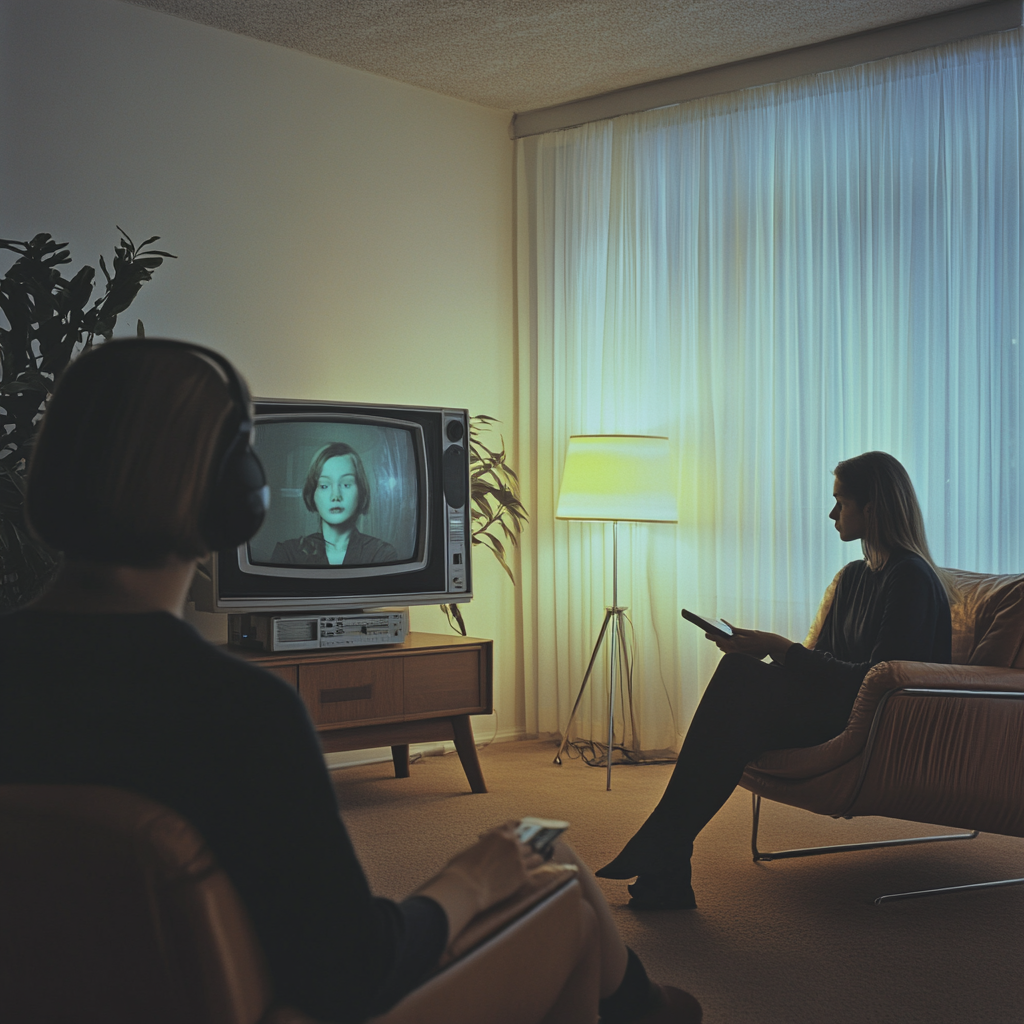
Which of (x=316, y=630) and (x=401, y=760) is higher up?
(x=316, y=630)

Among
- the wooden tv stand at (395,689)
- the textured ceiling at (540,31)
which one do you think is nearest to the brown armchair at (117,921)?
the wooden tv stand at (395,689)

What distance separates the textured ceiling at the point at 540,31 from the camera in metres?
3.62

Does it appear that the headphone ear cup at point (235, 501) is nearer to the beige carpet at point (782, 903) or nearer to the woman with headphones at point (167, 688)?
the woman with headphones at point (167, 688)

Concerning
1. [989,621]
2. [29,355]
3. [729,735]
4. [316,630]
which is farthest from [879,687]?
[29,355]

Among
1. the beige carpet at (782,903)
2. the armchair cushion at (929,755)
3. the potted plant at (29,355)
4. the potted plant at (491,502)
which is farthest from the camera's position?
the potted plant at (491,502)

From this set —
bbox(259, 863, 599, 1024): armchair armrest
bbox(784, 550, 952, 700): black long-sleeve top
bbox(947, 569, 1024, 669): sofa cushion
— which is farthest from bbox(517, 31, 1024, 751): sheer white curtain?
bbox(259, 863, 599, 1024): armchair armrest

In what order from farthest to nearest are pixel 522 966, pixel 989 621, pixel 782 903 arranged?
1. pixel 989 621
2. pixel 782 903
3. pixel 522 966

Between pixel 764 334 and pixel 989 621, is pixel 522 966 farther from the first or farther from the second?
pixel 764 334

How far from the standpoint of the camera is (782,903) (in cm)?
261

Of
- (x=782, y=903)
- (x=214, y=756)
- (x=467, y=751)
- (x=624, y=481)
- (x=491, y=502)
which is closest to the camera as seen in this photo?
(x=214, y=756)

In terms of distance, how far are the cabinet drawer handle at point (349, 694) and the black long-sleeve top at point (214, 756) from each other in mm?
2587

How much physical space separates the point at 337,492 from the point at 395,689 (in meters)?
0.66


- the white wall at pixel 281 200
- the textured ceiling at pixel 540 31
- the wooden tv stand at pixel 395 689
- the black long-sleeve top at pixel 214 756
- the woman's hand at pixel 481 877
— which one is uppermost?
the textured ceiling at pixel 540 31

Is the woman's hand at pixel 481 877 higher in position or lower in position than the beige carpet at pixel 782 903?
higher
